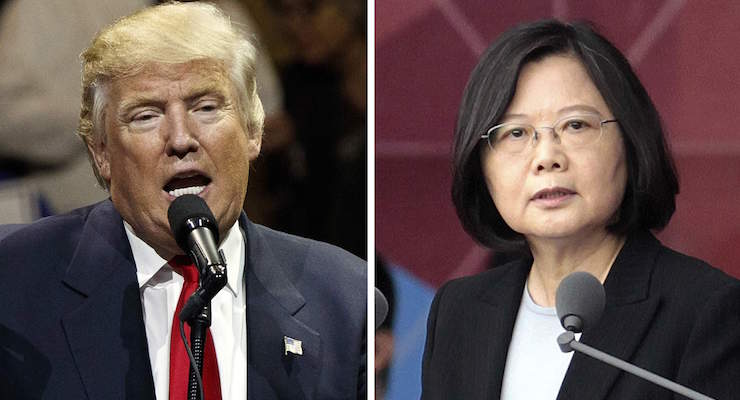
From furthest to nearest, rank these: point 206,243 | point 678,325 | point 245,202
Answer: point 245,202
point 678,325
point 206,243

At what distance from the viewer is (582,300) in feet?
11.6

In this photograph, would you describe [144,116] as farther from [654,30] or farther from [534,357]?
[654,30]

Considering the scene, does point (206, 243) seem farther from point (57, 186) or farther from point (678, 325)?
point (678, 325)

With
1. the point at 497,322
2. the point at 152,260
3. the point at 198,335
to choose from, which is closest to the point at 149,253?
the point at 152,260

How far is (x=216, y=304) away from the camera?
13.7 feet

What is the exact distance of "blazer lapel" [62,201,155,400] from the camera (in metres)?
3.98

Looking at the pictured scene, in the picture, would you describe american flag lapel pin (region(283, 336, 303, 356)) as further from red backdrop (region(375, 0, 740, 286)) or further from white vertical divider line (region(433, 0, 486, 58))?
white vertical divider line (region(433, 0, 486, 58))

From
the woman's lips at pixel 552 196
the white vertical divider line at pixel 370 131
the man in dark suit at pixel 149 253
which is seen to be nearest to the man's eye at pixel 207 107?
the man in dark suit at pixel 149 253

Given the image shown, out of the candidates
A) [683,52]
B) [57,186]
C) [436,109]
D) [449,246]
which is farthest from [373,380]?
[683,52]

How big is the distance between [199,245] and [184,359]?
89 cm

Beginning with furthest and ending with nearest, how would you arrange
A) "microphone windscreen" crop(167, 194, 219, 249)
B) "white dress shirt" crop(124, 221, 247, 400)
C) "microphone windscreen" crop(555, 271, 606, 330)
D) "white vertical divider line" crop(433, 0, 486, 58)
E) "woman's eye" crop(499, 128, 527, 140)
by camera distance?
1. "white vertical divider line" crop(433, 0, 486, 58)
2. "woman's eye" crop(499, 128, 527, 140)
3. "white dress shirt" crop(124, 221, 247, 400)
4. "microphone windscreen" crop(555, 271, 606, 330)
5. "microphone windscreen" crop(167, 194, 219, 249)

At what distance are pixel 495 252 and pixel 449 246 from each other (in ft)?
0.51

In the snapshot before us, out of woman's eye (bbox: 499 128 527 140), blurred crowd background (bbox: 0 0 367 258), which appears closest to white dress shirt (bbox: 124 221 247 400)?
blurred crowd background (bbox: 0 0 367 258)

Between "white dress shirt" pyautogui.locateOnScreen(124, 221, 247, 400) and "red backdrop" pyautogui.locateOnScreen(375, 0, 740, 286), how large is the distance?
21.8 inches
